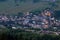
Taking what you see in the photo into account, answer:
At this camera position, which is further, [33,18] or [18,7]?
[18,7]

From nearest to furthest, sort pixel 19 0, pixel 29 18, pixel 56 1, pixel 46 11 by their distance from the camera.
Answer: pixel 29 18 < pixel 46 11 < pixel 56 1 < pixel 19 0

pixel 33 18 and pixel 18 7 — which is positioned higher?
pixel 33 18

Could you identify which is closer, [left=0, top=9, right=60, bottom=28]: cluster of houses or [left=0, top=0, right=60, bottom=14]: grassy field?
[left=0, top=9, right=60, bottom=28]: cluster of houses

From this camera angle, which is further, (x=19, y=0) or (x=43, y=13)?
(x=19, y=0)

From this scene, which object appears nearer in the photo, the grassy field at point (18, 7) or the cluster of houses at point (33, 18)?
the cluster of houses at point (33, 18)

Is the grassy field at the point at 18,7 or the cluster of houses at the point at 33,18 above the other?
the cluster of houses at the point at 33,18

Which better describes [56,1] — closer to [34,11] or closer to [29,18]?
[34,11]

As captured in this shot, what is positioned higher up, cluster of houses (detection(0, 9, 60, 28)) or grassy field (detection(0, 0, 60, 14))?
cluster of houses (detection(0, 9, 60, 28))

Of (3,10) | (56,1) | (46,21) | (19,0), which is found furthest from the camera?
(19,0)

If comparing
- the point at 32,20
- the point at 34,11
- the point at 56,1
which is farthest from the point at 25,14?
the point at 56,1

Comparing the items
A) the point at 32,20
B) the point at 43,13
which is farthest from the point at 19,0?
the point at 32,20
